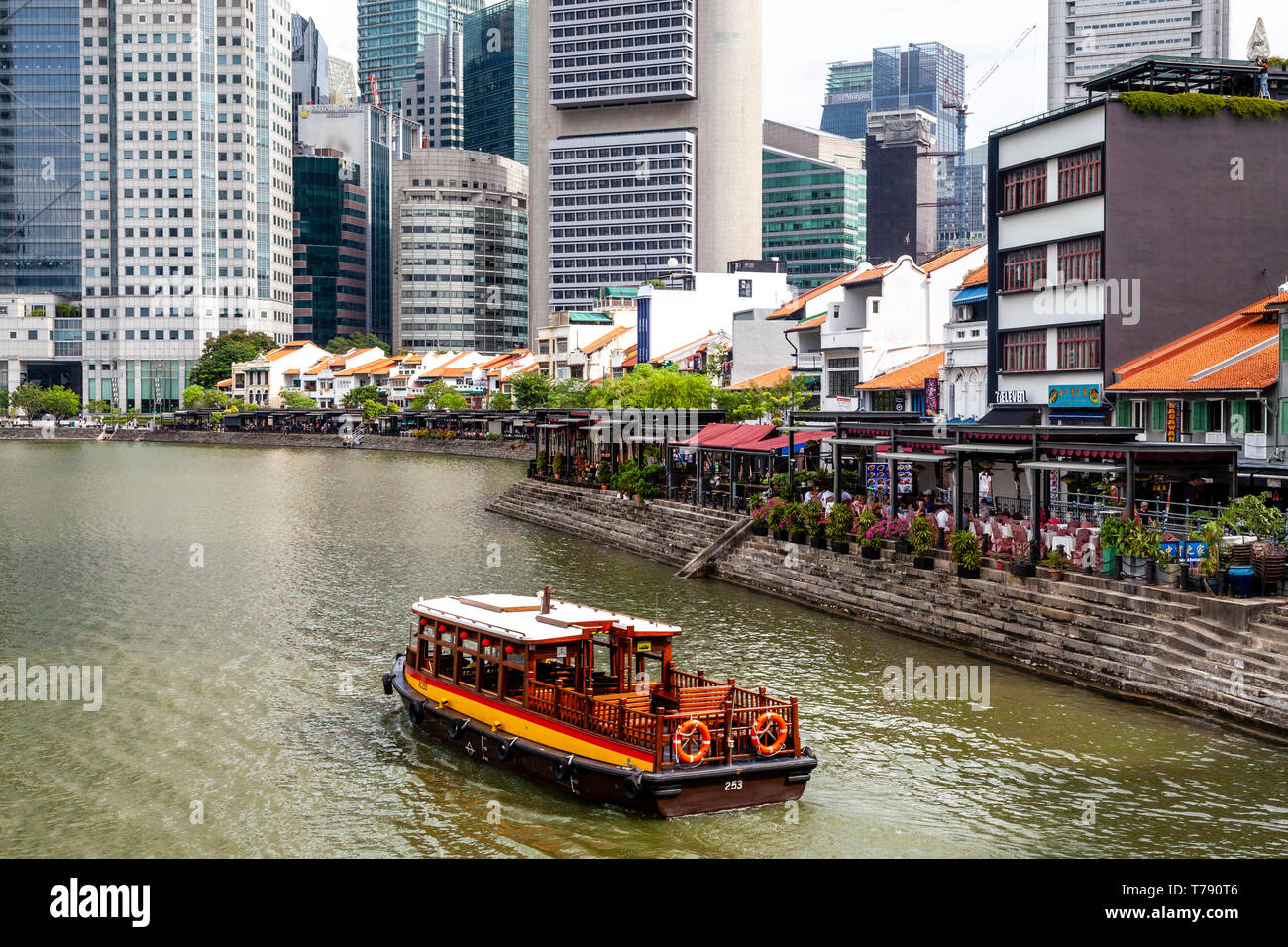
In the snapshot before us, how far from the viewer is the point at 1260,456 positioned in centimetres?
3791

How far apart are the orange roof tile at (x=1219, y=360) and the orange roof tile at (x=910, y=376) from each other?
16.1 m

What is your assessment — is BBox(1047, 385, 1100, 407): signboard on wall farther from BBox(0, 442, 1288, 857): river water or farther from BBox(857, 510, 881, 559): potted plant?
BBox(0, 442, 1288, 857): river water

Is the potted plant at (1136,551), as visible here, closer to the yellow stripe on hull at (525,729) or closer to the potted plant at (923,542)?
the potted plant at (923,542)

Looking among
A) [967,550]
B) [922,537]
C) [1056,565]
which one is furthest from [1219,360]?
[1056,565]

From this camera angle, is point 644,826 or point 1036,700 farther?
point 1036,700

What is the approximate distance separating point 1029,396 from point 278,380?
482ft

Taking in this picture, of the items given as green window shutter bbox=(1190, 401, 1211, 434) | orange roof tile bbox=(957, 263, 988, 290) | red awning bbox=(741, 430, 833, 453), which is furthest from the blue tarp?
green window shutter bbox=(1190, 401, 1211, 434)

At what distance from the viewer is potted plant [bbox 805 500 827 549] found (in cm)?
4526

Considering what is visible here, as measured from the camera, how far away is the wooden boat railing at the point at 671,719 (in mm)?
22750

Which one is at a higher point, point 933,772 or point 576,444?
point 576,444

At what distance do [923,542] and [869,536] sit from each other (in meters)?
2.96

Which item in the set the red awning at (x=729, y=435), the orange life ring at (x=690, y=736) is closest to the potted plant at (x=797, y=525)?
the red awning at (x=729, y=435)

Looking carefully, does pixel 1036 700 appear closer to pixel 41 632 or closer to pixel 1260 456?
pixel 1260 456
